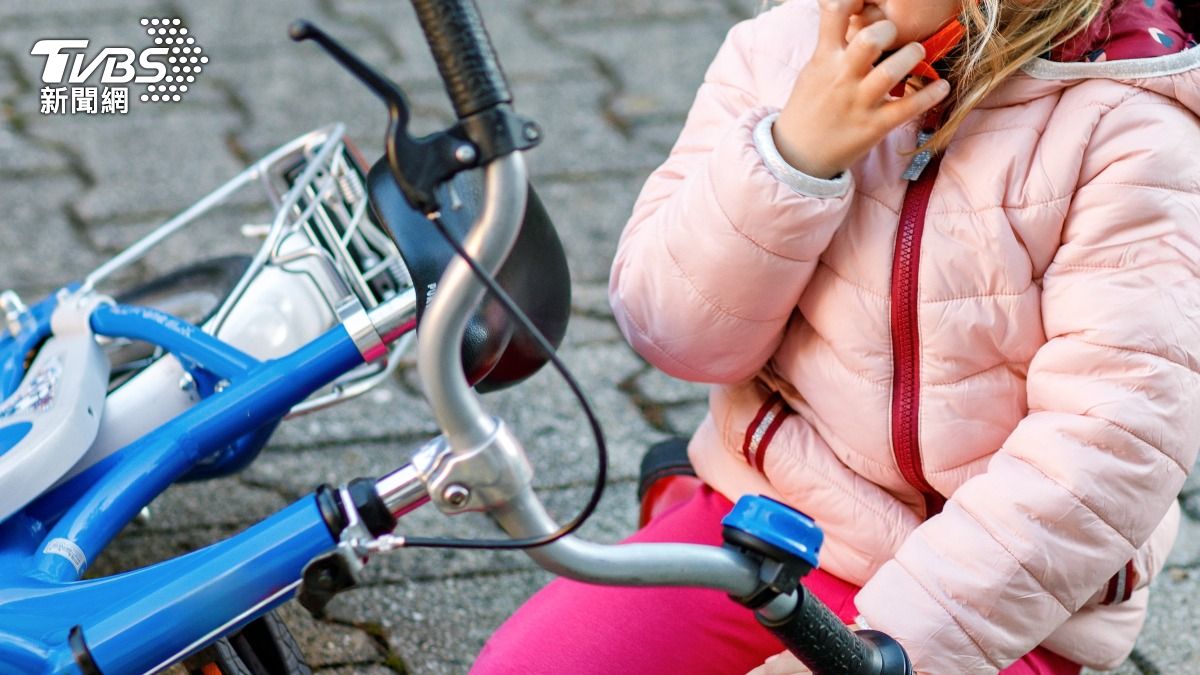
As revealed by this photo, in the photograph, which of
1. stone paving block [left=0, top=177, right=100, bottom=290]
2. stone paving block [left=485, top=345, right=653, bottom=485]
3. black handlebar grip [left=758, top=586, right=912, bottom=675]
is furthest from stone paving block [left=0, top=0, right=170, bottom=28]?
black handlebar grip [left=758, top=586, right=912, bottom=675]

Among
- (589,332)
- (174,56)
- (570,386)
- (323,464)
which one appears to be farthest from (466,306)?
(174,56)

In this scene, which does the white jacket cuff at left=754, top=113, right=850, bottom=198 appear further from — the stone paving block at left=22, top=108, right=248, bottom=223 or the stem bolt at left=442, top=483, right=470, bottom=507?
the stone paving block at left=22, top=108, right=248, bottom=223

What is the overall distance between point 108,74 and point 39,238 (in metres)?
0.30

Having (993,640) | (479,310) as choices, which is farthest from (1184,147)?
(479,310)

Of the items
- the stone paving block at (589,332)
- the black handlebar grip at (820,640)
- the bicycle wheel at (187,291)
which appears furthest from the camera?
the stone paving block at (589,332)

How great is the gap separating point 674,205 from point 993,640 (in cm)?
41

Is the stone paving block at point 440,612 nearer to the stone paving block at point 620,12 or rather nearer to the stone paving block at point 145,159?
the stone paving block at point 145,159

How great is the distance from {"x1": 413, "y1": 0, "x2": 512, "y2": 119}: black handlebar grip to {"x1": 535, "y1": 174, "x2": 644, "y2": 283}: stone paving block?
1.41 m

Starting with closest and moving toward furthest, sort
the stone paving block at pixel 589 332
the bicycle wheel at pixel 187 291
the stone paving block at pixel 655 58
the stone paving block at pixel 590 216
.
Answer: the bicycle wheel at pixel 187 291 < the stone paving block at pixel 589 332 < the stone paving block at pixel 590 216 < the stone paving block at pixel 655 58

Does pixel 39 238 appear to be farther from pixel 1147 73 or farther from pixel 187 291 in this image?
pixel 1147 73

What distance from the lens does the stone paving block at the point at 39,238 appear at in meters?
2.06

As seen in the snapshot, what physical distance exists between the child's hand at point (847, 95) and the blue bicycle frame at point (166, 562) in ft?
1.26

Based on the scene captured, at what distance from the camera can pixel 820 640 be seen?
837 millimetres

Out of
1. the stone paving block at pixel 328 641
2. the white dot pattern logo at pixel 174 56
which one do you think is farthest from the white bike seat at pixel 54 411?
the white dot pattern logo at pixel 174 56
